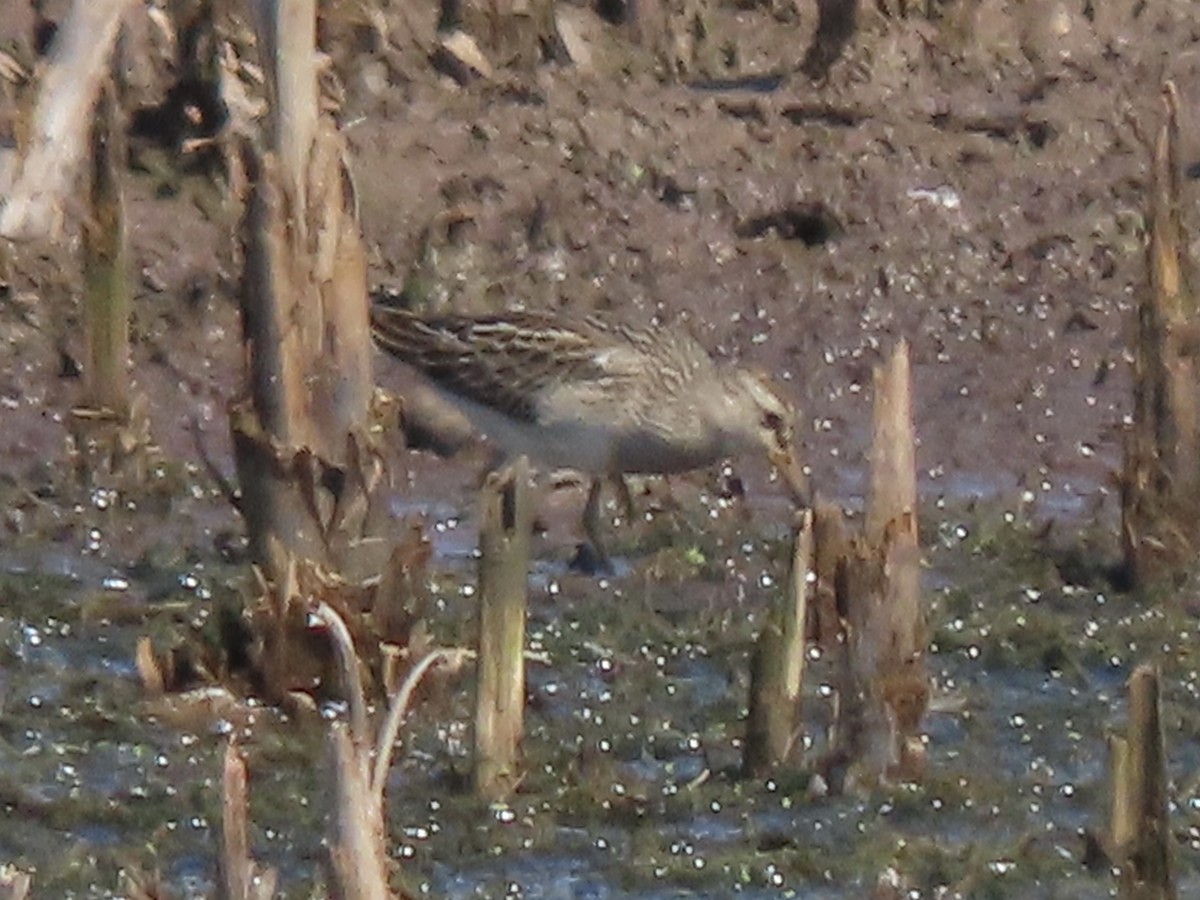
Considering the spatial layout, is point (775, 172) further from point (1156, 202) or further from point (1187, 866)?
point (1187, 866)

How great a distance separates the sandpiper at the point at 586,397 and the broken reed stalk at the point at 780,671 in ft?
6.89

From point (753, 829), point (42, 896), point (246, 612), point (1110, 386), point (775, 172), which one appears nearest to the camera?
point (42, 896)

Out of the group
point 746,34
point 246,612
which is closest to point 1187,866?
point 246,612

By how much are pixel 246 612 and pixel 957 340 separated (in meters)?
3.71

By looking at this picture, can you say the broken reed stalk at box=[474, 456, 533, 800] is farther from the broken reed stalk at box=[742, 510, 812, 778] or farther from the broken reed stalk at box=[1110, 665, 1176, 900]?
the broken reed stalk at box=[1110, 665, 1176, 900]

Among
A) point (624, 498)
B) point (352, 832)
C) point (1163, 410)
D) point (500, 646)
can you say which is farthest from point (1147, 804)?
point (624, 498)

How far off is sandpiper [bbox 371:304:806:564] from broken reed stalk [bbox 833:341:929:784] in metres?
Result: 1.96

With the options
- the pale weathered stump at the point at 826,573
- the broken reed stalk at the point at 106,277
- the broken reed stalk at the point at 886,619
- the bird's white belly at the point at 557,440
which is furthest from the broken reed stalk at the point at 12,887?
the broken reed stalk at the point at 106,277

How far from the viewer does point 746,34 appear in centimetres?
1214

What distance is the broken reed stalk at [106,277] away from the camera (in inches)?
368

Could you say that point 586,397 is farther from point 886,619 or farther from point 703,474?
point 886,619

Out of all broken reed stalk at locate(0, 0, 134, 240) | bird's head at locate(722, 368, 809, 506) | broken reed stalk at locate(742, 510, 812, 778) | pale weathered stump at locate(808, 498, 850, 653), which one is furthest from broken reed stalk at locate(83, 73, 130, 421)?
broken reed stalk at locate(742, 510, 812, 778)

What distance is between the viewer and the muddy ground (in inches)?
276

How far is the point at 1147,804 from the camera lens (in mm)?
5242
